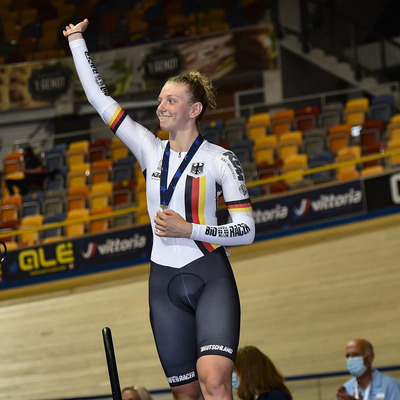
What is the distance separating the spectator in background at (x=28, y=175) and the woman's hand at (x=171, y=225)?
42.6 ft

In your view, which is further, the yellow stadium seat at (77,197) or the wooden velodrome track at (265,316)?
the yellow stadium seat at (77,197)

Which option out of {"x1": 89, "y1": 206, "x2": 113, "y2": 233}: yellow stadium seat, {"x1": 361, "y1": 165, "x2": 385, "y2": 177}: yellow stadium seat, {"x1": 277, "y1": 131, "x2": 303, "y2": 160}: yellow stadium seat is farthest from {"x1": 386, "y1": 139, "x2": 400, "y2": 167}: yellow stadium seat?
{"x1": 89, "y1": 206, "x2": 113, "y2": 233}: yellow stadium seat

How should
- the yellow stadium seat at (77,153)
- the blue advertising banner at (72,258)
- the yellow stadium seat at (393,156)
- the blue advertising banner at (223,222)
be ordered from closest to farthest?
the blue advertising banner at (223,222)
the yellow stadium seat at (393,156)
the blue advertising banner at (72,258)
the yellow stadium seat at (77,153)

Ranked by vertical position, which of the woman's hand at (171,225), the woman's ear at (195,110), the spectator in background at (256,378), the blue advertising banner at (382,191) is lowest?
the spectator in background at (256,378)

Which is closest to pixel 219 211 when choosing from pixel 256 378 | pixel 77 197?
pixel 77 197

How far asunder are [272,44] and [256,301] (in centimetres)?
902

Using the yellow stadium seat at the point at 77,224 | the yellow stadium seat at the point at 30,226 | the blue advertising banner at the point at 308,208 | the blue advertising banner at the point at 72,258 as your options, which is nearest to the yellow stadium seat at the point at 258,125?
the blue advertising banner at the point at 308,208

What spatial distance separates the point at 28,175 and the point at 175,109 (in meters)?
12.9

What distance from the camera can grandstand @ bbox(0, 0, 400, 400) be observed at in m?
9.73

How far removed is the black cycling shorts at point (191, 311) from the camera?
321 centimetres

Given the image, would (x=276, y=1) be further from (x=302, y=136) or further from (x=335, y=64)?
(x=302, y=136)

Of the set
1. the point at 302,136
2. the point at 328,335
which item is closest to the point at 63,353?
the point at 328,335

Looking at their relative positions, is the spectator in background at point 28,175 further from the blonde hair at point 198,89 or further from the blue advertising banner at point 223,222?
the blonde hair at point 198,89

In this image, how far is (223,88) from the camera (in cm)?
2012
